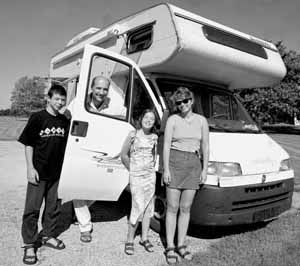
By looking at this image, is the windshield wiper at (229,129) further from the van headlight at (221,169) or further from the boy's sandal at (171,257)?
the boy's sandal at (171,257)

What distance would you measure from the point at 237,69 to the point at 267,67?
770 millimetres

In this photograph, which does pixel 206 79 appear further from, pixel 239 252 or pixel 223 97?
→ pixel 239 252

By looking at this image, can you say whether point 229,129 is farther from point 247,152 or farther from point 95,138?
point 95,138

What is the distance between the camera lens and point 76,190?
3625 mm

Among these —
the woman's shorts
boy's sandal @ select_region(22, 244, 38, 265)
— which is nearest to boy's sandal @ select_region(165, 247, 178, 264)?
the woman's shorts

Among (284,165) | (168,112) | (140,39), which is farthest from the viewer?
(140,39)

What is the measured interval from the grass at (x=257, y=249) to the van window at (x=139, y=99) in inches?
79.9

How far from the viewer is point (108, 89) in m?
3.90

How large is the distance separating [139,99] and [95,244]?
210 cm

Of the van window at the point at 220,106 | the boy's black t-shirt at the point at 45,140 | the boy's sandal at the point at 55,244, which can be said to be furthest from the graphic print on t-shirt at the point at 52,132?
the van window at the point at 220,106

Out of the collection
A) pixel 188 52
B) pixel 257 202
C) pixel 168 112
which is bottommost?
pixel 257 202

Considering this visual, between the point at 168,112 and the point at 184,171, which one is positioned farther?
the point at 168,112

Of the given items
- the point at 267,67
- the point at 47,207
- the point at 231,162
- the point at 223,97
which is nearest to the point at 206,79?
the point at 223,97

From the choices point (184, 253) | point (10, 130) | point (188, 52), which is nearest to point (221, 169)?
point (184, 253)
